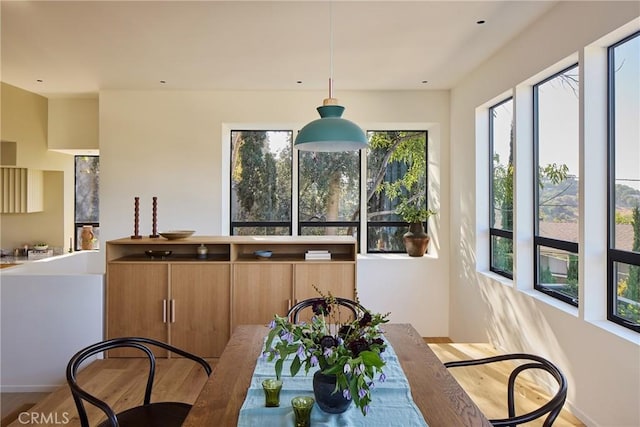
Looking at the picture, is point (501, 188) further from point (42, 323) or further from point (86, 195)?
point (86, 195)

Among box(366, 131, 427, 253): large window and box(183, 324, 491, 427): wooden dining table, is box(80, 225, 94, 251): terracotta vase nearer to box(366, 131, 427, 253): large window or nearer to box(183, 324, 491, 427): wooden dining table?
box(366, 131, 427, 253): large window

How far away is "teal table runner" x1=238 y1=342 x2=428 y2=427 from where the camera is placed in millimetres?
1412

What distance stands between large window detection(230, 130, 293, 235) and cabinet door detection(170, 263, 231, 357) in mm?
2065

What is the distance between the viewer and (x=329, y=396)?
1.43m

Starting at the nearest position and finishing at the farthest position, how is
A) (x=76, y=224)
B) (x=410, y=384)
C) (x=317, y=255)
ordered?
(x=410, y=384), (x=317, y=255), (x=76, y=224)

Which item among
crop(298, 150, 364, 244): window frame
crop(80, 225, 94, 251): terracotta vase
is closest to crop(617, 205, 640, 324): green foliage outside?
crop(298, 150, 364, 244): window frame

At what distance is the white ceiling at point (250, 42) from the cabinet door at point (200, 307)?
2.01 metres

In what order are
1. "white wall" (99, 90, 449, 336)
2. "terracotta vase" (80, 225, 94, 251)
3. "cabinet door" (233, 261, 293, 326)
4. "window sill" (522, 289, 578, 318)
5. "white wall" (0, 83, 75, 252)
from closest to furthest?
"window sill" (522, 289, 578, 318) → "cabinet door" (233, 261, 293, 326) → "white wall" (99, 90, 449, 336) → "white wall" (0, 83, 75, 252) → "terracotta vase" (80, 225, 94, 251)

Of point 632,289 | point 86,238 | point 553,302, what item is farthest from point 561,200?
point 86,238

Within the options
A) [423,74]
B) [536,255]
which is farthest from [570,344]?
[423,74]

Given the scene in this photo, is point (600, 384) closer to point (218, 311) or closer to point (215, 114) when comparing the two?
Result: point (218, 311)

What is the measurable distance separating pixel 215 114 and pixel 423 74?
2584mm

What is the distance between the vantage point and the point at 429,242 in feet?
18.5

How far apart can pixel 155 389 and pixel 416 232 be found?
3.60 meters
